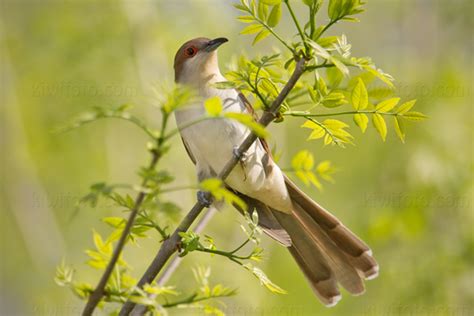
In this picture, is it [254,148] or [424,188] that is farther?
[424,188]

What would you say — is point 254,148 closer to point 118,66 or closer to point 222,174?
point 222,174

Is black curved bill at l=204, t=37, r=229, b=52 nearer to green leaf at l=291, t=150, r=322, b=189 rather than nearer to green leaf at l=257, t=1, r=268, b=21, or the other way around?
green leaf at l=291, t=150, r=322, b=189

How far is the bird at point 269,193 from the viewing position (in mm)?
3539

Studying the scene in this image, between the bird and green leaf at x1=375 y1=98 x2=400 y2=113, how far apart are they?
118cm

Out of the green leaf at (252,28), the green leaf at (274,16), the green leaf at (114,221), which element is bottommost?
the green leaf at (114,221)

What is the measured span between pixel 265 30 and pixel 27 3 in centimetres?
550

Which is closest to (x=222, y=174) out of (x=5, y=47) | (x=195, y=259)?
(x=195, y=259)

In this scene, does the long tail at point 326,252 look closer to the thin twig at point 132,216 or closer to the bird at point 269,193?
the bird at point 269,193

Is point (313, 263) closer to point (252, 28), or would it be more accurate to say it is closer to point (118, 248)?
point (252, 28)

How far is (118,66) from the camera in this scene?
19.1 feet

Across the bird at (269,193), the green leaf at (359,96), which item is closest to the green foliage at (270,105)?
the green leaf at (359,96)

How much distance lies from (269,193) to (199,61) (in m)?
0.84

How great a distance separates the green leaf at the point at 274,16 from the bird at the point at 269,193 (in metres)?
1.19

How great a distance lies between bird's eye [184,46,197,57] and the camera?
13.1ft
